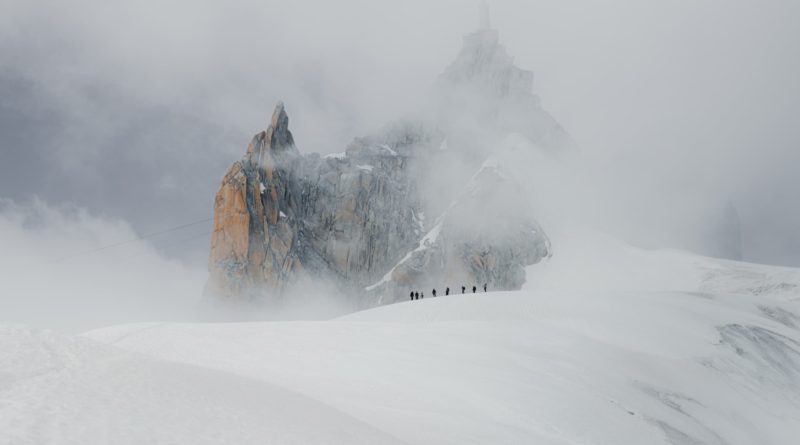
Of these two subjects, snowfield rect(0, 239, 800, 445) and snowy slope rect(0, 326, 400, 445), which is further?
snowfield rect(0, 239, 800, 445)

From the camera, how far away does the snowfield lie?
6.21m

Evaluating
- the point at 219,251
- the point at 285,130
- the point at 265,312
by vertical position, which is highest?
the point at 285,130

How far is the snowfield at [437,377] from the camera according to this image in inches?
245

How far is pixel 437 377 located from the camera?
14.3m

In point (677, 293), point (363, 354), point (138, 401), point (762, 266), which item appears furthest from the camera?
point (762, 266)

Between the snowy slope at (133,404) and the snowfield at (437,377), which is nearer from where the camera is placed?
the snowy slope at (133,404)

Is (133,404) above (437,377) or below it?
above

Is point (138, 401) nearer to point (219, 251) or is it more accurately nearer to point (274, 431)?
point (274, 431)

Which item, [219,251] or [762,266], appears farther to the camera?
[219,251]

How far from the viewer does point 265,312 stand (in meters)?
170

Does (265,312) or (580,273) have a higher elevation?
(580,273)

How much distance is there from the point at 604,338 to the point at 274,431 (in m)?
24.1

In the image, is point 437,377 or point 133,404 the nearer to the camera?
point 133,404

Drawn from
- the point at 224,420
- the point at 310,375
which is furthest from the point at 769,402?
the point at 224,420
